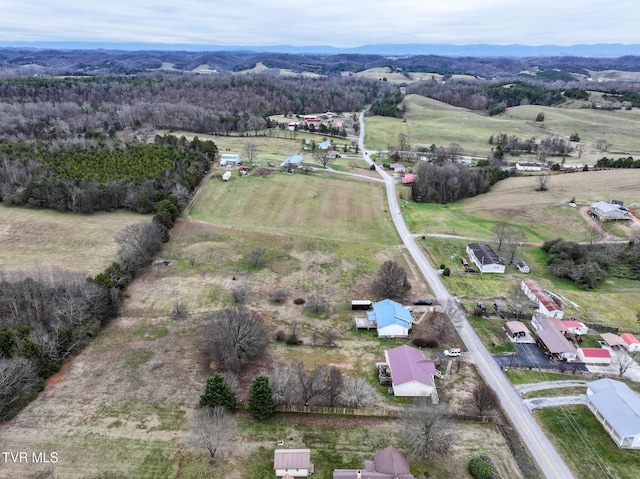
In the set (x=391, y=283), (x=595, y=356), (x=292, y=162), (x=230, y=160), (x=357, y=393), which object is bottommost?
(x=357, y=393)

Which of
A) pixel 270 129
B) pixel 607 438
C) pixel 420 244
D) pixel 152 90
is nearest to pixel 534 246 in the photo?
pixel 420 244

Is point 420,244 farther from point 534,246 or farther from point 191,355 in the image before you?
point 191,355

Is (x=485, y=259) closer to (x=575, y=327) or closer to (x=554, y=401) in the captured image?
(x=575, y=327)

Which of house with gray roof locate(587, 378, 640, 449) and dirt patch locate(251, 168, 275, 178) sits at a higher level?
dirt patch locate(251, 168, 275, 178)

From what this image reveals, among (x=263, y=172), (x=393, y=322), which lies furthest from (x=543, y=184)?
(x=393, y=322)

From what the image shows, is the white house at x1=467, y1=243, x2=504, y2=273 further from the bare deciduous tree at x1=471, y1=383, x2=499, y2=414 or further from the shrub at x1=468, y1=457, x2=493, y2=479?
the shrub at x1=468, y1=457, x2=493, y2=479

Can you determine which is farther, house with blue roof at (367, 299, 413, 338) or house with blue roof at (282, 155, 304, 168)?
house with blue roof at (282, 155, 304, 168)

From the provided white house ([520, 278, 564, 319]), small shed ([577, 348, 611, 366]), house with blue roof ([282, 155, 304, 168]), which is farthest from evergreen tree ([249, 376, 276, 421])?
house with blue roof ([282, 155, 304, 168])
